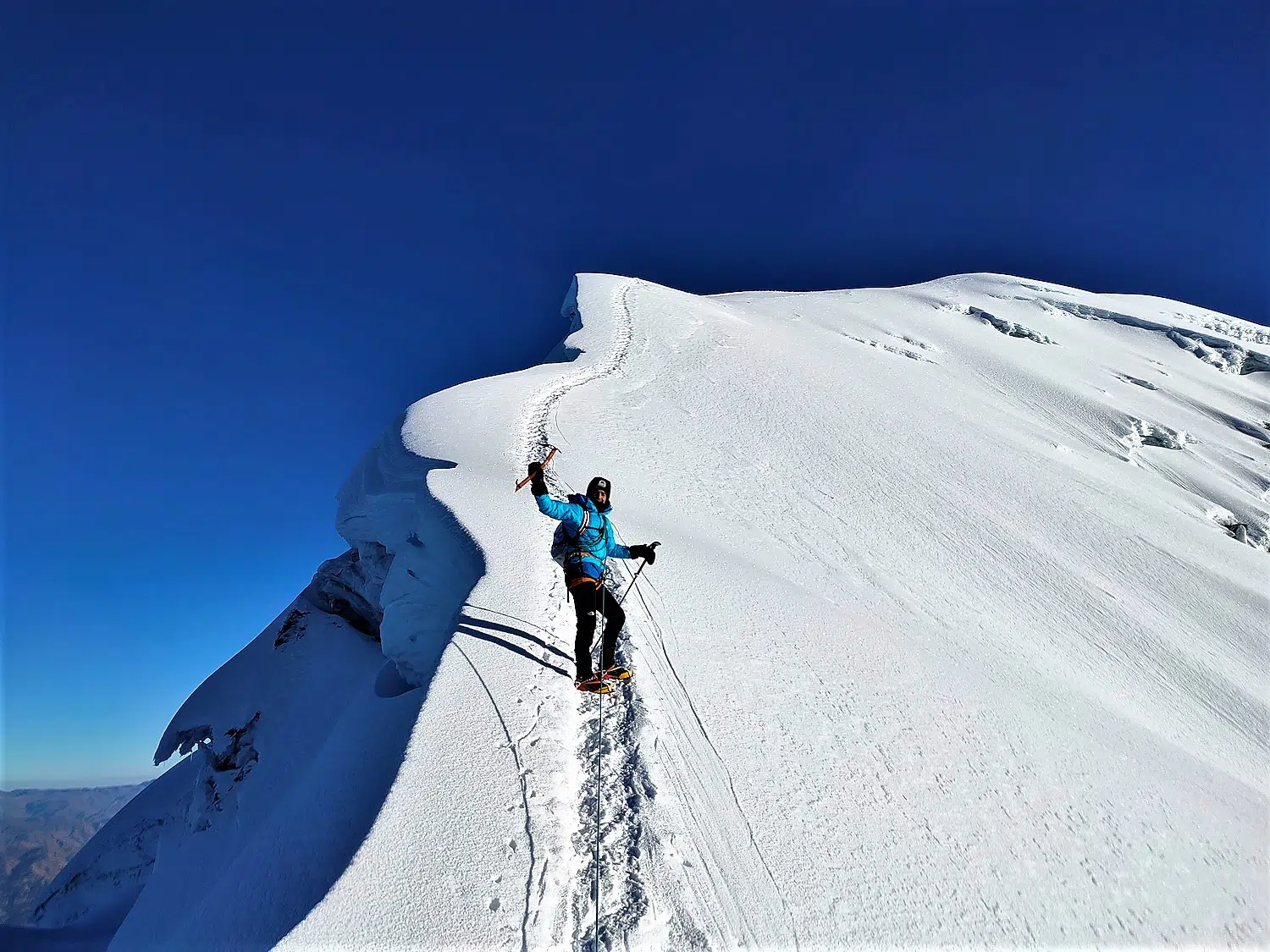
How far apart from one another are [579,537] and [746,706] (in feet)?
6.23

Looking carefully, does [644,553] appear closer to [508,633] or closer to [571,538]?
[571,538]

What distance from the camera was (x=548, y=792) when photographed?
3.45 meters

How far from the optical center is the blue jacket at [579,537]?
15.7 feet

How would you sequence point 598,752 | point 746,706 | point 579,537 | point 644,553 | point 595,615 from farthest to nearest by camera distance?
A: point 644,553 < point 579,537 < point 595,615 < point 746,706 < point 598,752

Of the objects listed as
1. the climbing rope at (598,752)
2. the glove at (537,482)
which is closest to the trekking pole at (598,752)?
the climbing rope at (598,752)

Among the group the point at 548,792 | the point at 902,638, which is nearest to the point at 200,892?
the point at 548,792

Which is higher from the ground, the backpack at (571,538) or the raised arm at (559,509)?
the raised arm at (559,509)

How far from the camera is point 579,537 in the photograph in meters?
4.84

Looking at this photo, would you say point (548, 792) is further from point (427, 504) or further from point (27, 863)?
point (27, 863)

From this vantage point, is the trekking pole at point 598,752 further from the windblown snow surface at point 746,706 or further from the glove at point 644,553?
the glove at point 644,553

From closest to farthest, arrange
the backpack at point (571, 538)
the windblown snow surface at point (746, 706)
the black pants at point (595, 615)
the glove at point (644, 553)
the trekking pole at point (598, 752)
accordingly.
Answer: the trekking pole at point (598, 752), the windblown snow surface at point (746, 706), the black pants at point (595, 615), the backpack at point (571, 538), the glove at point (644, 553)

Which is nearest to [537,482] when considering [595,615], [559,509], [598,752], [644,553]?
[559,509]

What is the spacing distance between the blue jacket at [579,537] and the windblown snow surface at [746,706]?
762 mm

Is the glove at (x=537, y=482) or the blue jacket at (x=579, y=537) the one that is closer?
the blue jacket at (x=579, y=537)
